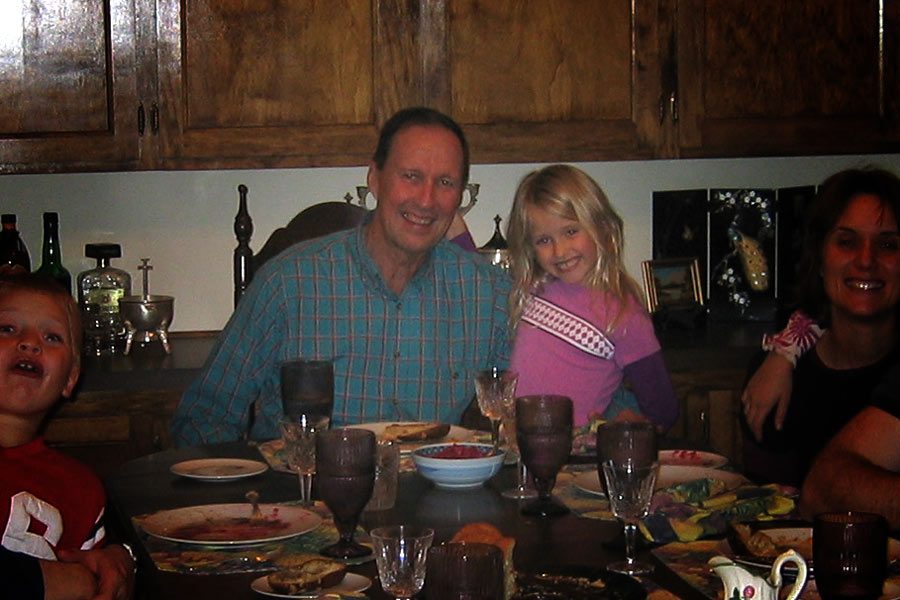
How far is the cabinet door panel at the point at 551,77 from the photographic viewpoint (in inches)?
142

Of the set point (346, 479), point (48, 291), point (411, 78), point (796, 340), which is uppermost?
point (411, 78)

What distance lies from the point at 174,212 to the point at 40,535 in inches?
83.2

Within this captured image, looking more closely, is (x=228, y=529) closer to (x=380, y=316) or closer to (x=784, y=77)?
(x=380, y=316)

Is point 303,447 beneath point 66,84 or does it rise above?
beneath

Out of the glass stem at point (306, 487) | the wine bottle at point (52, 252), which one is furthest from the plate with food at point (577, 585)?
the wine bottle at point (52, 252)

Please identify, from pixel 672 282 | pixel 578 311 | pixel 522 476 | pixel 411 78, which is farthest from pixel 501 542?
pixel 672 282

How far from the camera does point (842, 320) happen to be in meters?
2.61

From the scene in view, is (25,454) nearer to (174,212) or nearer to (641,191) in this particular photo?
(174,212)

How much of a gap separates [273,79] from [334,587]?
2208mm

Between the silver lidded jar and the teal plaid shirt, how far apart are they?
0.95 meters

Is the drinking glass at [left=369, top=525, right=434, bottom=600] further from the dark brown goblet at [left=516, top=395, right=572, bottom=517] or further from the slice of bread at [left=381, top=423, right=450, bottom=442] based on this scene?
the slice of bread at [left=381, top=423, right=450, bottom=442]

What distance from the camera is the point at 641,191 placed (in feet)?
13.5

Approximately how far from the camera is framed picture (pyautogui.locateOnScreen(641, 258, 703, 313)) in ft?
12.8

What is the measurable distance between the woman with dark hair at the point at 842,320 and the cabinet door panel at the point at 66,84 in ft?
6.00
